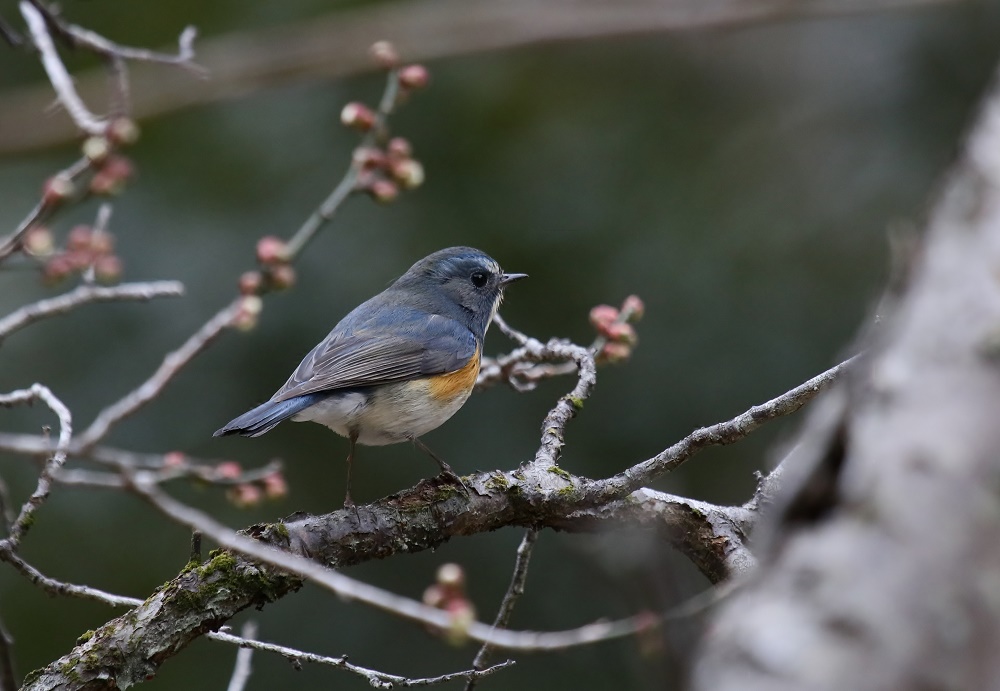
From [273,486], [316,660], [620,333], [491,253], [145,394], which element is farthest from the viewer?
[491,253]

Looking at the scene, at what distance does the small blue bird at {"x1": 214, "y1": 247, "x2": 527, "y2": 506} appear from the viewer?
13.4ft

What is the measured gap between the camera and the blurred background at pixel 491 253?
5.83 metres

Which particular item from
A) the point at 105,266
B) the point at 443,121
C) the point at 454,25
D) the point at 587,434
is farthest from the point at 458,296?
the point at 105,266

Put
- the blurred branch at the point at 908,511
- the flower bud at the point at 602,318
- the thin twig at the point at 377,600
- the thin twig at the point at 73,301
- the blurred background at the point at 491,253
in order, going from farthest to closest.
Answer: the blurred background at the point at 491,253, the flower bud at the point at 602,318, the thin twig at the point at 73,301, the thin twig at the point at 377,600, the blurred branch at the point at 908,511

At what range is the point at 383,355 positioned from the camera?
4.39 m

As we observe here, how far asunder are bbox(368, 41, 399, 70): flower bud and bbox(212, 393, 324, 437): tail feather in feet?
4.12

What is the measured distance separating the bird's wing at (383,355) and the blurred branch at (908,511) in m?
3.00

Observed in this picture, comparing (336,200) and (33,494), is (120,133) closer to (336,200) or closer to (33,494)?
(336,200)

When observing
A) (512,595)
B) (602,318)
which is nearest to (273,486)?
(512,595)

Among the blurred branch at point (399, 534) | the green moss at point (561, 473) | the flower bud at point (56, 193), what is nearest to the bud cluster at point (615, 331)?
the blurred branch at point (399, 534)

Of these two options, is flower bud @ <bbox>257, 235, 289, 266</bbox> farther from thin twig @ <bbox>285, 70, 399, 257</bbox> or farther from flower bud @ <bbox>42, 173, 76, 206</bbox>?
flower bud @ <bbox>42, 173, 76, 206</bbox>

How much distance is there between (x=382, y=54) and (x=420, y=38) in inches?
4.6

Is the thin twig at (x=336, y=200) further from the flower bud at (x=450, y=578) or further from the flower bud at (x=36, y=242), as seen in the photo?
the flower bud at (x=450, y=578)

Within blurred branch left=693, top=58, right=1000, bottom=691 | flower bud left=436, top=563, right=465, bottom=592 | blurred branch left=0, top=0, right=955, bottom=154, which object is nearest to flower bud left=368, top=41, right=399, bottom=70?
blurred branch left=0, top=0, right=955, bottom=154
